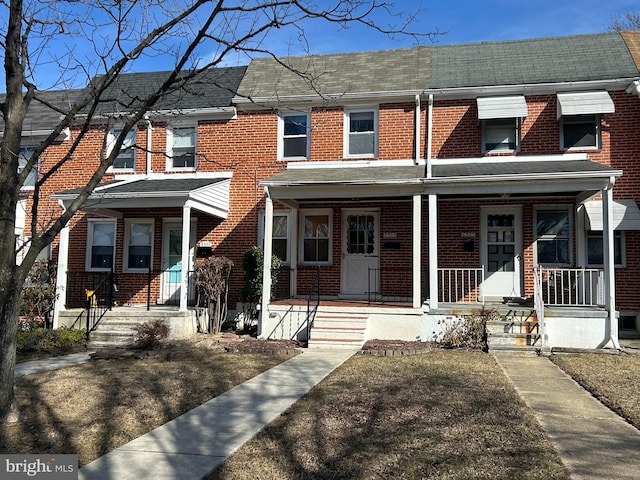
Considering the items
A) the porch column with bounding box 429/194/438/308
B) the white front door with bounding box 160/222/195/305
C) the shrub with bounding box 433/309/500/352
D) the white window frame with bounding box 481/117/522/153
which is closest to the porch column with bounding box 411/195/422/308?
the porch column with bounding box 429/194/438/308

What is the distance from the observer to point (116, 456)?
14.6 ft

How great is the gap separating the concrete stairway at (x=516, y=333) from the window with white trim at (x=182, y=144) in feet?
29.0

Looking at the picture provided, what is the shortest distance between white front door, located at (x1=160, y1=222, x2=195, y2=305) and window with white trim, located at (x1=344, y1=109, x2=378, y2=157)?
4.72 m

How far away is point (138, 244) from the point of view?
14570 mm

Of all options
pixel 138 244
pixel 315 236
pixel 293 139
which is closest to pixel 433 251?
pixel 315 236

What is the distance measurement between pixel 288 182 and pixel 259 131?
3.00 metres

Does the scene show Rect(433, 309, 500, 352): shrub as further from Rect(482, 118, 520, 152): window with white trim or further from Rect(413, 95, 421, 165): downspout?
Rect(482, 118, 520, 152): window with white trim

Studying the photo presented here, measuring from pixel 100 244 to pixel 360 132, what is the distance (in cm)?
779

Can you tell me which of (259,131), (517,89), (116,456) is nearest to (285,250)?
(259,131)

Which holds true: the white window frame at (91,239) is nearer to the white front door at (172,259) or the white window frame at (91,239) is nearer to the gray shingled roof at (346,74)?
the white front door at (172,259)

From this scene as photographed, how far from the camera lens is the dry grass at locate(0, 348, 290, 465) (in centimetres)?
489

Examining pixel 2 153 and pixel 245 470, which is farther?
pixel 2 153

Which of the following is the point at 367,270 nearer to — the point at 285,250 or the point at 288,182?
the point at 285,250

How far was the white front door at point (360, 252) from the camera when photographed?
1341cm
